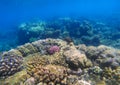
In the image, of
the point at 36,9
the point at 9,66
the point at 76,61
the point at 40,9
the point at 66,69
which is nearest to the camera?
the point at 66,69

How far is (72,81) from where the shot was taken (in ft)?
19.5

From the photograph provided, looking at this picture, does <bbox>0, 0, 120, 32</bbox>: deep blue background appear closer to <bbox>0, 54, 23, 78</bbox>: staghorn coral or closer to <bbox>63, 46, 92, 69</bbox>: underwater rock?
<bbox>0, 54, 23, 78</bbox>: staghorn coral

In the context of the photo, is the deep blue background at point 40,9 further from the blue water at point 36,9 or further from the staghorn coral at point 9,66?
the staghorn coral at point 9,66

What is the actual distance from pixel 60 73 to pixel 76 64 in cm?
109

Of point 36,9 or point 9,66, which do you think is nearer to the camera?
point 9,66

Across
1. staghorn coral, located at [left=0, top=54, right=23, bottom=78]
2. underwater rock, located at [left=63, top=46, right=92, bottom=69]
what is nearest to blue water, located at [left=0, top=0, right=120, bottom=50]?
staghorn coral, located at [left=0, top=54, right=23, bottom=78]

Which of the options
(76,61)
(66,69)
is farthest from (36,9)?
(66,69)

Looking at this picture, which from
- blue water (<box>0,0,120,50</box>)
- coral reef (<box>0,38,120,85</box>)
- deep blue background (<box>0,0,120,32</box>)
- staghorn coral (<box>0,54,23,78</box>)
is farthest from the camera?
deep blue background (<box>0,0,120,32</box>)

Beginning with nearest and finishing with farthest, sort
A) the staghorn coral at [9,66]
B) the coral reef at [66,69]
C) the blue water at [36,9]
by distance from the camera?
1. the coral reef at [66,69]
2. the staghorn coral at [9,66]
3. the blue water at [36,9]

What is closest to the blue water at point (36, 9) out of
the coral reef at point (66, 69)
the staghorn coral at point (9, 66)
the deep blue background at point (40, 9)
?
the deep blue background at point (40, 9)

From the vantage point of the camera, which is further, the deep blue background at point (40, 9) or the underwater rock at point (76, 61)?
the deep blue background at point (40, 9)

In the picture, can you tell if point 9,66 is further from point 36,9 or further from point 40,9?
point 40,9

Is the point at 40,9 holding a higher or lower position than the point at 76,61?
higher

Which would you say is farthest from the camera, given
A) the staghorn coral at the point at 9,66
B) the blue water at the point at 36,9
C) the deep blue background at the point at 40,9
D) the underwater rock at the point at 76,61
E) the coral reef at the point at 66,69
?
the deep blue background at the point at 40,9
